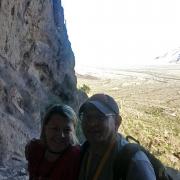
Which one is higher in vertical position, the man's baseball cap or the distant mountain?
the man's baseball cap

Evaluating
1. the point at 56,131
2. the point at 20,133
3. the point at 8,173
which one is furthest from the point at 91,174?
the point at 20,133

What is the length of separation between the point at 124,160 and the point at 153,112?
61.4 m

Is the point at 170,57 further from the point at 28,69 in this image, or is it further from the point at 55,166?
the point at 55,166

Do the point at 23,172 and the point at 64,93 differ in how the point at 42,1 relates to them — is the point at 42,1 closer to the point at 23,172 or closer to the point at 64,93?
the point at 64,93

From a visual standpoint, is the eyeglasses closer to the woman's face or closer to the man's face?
the man's face

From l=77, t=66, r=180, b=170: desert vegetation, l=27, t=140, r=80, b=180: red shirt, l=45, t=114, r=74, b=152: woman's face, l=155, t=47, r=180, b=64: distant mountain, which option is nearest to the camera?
l=27, t=140, r=80, b=180: red shirt

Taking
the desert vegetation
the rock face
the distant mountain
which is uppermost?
the rock face

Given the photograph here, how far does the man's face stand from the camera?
2.68 meters

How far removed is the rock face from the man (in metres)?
7.40

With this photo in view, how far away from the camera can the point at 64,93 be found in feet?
67.4

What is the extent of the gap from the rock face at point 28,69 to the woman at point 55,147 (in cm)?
694

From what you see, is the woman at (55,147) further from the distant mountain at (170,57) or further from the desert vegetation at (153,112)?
the distant mountain at (170,57)

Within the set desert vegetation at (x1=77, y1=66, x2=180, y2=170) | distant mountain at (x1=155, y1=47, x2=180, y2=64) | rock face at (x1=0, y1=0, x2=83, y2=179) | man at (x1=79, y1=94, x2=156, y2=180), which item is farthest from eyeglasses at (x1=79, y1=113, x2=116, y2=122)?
distant mountain at (x1=155, y1=47, x2=180, y2=64)

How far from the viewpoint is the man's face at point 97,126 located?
2.68 meters
